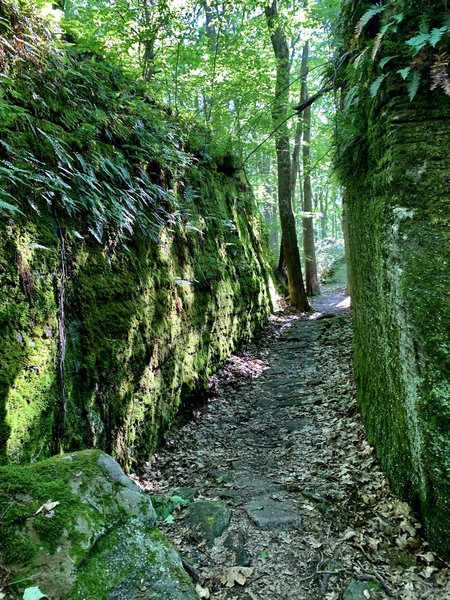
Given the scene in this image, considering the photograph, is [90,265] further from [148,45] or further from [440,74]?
[148,45]

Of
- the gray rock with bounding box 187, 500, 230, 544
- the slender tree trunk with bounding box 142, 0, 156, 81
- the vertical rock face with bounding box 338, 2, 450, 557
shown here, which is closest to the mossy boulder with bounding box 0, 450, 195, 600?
the gray rock with bounding box 187, 500, 230, 544

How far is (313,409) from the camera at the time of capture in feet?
18.9

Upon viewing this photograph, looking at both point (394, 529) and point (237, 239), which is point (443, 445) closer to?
point (394, 529)

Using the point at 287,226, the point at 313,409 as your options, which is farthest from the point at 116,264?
the point at 287,226

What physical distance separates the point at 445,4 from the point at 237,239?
7.32m

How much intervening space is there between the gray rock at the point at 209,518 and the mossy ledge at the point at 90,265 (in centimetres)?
102

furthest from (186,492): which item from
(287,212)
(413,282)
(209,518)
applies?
(287,212)

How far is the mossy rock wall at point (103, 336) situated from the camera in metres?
2.86

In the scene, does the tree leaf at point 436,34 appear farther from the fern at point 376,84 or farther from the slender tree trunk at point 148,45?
the slender tree trunk at point 148,45

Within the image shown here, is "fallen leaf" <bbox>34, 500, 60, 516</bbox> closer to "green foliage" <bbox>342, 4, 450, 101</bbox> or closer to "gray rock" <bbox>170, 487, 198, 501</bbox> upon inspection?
"gray rock" <bbox>170, 487, 198, 501</bbox>

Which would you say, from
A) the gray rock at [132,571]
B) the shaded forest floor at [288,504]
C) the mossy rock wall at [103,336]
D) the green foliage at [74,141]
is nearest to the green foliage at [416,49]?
the green foliage at [74,141]

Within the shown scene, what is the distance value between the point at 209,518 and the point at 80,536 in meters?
1.71

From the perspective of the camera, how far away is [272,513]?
137 inches

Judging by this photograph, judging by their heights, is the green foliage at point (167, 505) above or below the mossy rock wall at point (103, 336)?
below
